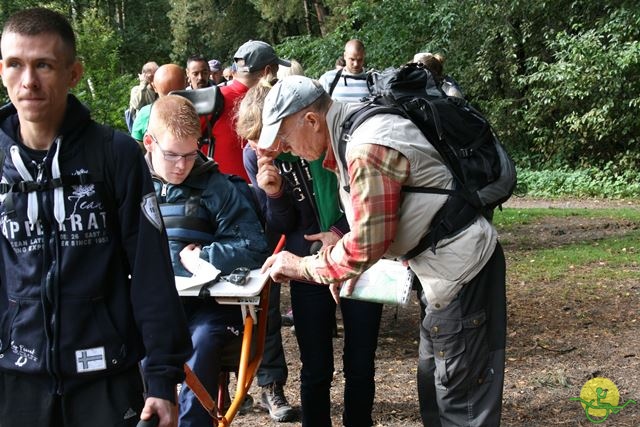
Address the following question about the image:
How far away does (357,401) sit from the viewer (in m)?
4.54

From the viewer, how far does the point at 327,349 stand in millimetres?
4512

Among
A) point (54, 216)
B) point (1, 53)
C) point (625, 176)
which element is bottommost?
point (625, 176)

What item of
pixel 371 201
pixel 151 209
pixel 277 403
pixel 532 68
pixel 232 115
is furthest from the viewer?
pixel 532 68

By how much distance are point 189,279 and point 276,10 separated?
99.3ft

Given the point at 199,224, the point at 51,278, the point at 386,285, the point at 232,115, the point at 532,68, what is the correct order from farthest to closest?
the point at 532,68 → the point at 232,115 → the point at 199,224 → the point at 386,285 → the point at 51,278

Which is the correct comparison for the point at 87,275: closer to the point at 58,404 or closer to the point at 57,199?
the point at 57,199

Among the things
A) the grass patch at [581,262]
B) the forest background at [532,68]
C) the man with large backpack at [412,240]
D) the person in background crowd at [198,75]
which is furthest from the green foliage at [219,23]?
the man with large backpack at [412,240]

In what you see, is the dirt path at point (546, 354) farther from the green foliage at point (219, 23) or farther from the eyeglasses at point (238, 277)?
the green foliage at point (219, 23)

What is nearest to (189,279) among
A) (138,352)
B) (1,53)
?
(138,352)

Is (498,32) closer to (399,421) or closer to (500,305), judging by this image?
(399,421)

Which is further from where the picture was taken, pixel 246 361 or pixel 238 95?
pixel 238 95

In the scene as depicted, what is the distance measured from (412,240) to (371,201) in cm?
32

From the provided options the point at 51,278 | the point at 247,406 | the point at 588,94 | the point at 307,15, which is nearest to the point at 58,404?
the point at 51,278

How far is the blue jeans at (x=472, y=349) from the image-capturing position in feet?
11.4
